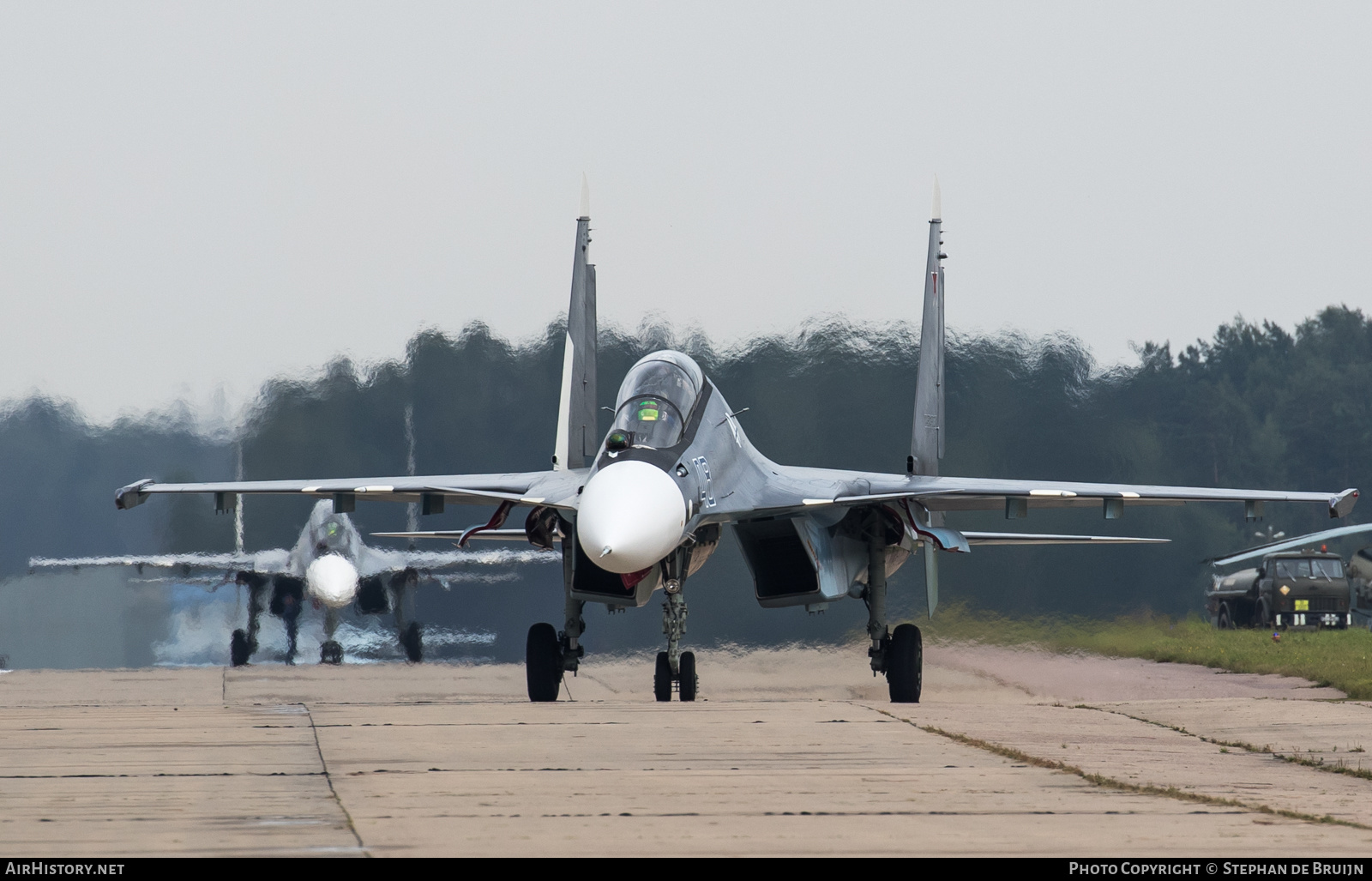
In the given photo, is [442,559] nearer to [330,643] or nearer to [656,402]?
[330,643]

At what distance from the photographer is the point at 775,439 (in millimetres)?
20797

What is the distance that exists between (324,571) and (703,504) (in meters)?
12.1

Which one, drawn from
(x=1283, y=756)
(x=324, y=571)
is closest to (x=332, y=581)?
(x=324, y=571)

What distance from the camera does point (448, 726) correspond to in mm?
7984

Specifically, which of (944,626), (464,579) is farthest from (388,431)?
(944,626)

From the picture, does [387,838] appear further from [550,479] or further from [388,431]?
[388,431]

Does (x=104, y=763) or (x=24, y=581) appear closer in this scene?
(x=104, y=763)

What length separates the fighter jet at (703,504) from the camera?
10.8 m

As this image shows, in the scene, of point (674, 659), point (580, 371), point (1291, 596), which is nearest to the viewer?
point (674, 659)

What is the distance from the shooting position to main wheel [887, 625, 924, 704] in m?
13.1
